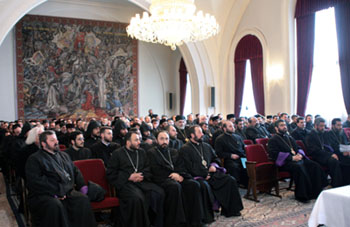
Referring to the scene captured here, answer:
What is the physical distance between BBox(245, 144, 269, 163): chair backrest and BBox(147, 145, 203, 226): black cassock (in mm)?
1588

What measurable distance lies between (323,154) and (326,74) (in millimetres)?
4778

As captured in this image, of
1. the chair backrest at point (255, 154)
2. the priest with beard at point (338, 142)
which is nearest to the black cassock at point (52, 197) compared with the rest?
the chair backrest at point (255, 154)

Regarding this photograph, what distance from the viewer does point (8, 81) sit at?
574 inches

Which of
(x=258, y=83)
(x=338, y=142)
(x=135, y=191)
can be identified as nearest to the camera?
(x=135, y=191)

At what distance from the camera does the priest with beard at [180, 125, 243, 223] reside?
15.6ft

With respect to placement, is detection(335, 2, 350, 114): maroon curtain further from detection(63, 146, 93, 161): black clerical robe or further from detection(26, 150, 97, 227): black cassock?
detection(26, 150, 97, 227): black cassock

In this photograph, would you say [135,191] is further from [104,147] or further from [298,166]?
[298,166]


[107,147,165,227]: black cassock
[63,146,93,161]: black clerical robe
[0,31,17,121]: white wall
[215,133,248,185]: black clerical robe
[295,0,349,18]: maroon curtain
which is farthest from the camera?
[0,31,17,121]: white wall

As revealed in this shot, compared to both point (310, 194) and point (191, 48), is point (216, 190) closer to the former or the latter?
point (310, 194)

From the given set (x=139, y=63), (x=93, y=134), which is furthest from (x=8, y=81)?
(x=93, y=134)

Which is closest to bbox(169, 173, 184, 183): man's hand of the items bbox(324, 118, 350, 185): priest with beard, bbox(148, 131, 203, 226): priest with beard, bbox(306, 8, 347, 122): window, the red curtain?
bbox(148, 131, 203, 226): priest with beard

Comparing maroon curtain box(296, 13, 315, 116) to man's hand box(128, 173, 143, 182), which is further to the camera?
maroon curtain box(296, 13, 315, 116)

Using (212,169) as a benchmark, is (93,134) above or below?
above

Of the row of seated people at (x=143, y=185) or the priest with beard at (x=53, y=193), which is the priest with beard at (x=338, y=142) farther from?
the priest with beard at (x=53, y=193)
